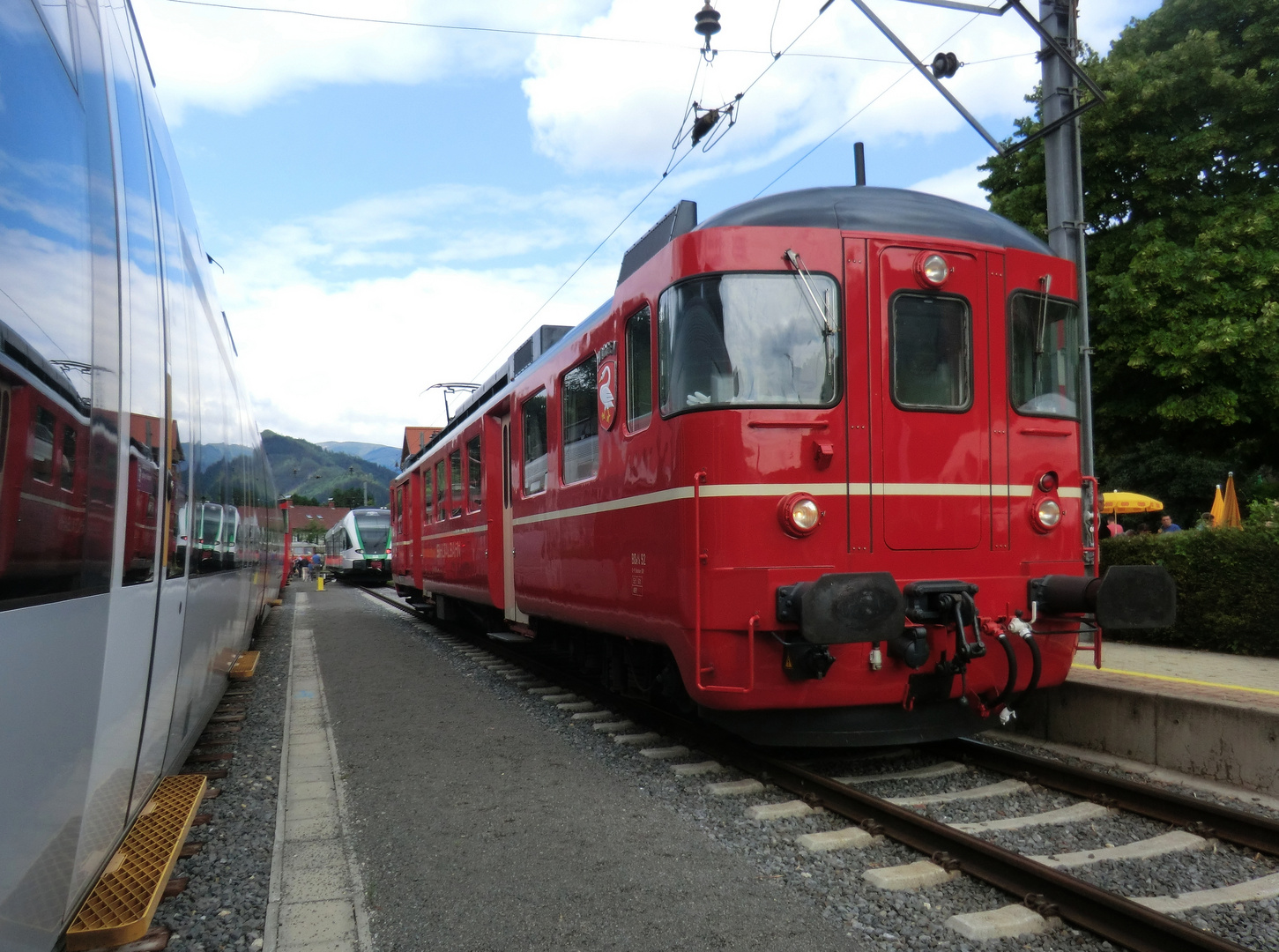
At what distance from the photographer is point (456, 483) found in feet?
41.4

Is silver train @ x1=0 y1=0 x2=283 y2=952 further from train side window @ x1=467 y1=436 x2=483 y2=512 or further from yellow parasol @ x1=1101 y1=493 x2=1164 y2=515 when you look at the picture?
yellow parasol @ x1=1101 y1=493 x2=1164 y2=515

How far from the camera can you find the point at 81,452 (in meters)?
2.46

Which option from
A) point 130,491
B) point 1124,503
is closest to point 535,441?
point 130,491

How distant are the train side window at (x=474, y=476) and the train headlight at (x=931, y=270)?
630 centimetres

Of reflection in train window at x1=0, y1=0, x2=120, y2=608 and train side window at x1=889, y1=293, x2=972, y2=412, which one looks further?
train side window at x1=889, y1=293, x2=972, y2=412

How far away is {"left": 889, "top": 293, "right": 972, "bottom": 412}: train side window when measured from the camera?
5.48 metres

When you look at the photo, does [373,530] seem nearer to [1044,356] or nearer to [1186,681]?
[1186,681]

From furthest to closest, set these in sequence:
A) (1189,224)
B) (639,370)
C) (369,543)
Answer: (369,543) < (1189,224) < (639,370)

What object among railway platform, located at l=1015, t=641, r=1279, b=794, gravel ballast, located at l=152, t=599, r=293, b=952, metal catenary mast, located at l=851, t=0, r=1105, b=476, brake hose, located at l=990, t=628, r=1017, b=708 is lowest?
gravel ballast, located at l=152, t=599, r=293, b=952

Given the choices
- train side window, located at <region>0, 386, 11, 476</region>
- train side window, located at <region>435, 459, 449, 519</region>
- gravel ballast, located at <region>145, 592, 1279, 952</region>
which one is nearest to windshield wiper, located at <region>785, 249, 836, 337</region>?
gravel ballast, located at <region>145, 592, 1279, 952</region>

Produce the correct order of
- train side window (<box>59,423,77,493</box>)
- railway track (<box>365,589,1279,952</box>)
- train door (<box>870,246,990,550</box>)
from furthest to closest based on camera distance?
train door (<box>870,246,990,550</box>) < railway track (<box>365,589,1279,952</box>) < train side window (<box>59,423,77,493</box>)

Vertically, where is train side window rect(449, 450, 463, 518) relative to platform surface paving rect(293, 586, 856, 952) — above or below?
above

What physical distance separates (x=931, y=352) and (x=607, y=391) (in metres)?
2.10

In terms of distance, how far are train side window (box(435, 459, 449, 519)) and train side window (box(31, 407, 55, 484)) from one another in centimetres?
1112
